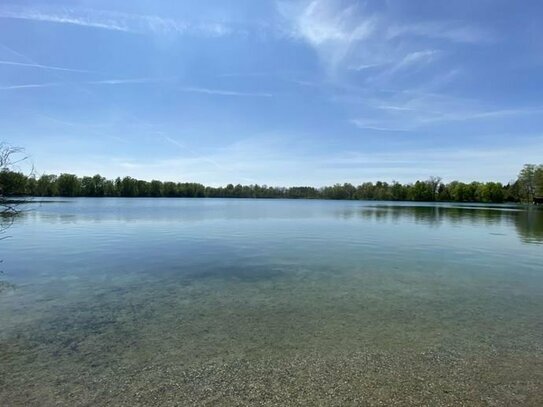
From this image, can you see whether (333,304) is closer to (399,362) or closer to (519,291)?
(399,362)

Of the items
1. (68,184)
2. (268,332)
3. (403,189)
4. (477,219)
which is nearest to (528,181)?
(403,189)

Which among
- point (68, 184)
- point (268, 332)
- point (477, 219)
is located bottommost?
point (477, 219)

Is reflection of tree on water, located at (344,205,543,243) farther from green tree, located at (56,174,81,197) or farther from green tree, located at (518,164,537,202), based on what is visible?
green tree, located at (56,174,81,197)

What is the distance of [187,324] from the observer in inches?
319

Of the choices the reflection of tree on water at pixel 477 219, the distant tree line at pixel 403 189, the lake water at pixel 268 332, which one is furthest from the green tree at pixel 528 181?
the lake water at pixel 268 332

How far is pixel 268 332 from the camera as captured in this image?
303 inches

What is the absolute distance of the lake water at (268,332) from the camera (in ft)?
17.6

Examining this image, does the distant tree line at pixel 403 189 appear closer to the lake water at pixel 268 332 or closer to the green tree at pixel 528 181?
the green tree at pixel 528 181

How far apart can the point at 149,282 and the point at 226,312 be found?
4466 millimetres

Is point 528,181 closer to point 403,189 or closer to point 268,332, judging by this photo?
point 403,189

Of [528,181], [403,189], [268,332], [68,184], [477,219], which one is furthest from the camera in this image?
[403,189]

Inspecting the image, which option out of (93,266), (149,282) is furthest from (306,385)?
(93,266)

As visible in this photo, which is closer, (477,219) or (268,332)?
(268,332)

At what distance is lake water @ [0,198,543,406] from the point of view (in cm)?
537
